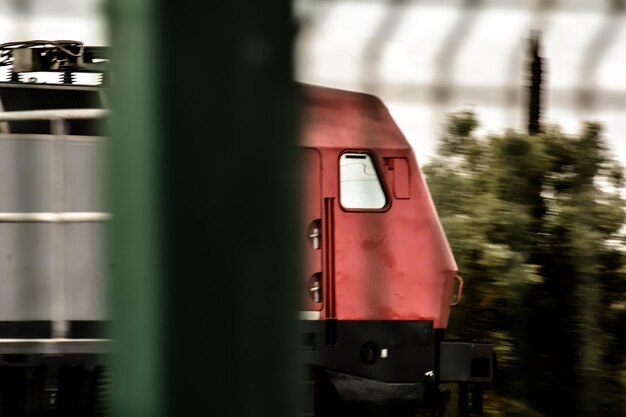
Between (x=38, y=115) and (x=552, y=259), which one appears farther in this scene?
(x=38, y=115)

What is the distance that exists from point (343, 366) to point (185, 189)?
3.82m

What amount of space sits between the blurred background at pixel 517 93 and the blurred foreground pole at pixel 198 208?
0.16 feet

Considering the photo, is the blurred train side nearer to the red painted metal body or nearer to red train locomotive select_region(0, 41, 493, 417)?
red train locomotive select_region(0, 41, 493, 417)

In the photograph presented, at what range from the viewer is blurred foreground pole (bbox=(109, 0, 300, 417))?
0.76m

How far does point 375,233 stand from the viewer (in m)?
1.94

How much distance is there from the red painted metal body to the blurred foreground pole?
11.8 inches

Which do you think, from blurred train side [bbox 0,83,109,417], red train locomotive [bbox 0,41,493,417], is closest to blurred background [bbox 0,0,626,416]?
red train locomotive [bbox 0,41,493,417]

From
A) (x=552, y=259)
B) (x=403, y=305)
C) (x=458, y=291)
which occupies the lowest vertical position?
(x=458, y=291)

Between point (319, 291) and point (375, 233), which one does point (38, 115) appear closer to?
point (319, 291)

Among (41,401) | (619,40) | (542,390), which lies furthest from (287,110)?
(41,401)

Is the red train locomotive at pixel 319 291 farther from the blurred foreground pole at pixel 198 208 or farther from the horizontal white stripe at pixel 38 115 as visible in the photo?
the blurred foreground pole at pixel 198 208

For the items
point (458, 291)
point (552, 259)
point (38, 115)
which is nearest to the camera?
point (552, 259)

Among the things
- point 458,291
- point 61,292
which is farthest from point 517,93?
point 458,291

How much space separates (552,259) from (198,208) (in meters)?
1.86
